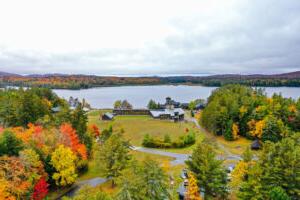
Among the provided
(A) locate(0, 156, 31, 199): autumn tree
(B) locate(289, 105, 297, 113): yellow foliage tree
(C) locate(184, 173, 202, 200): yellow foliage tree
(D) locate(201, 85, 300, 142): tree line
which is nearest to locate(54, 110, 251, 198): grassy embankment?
(D) locate(201, 85, 300, 142): tree line

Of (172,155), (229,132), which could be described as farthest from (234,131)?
(172,155)

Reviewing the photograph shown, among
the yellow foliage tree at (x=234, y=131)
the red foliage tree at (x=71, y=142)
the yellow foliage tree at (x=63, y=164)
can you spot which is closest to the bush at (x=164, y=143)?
the yellow foliage tree at (x=234, y=131)

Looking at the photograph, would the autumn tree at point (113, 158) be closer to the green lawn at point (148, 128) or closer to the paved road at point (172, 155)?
the paved road at point (172, 155)

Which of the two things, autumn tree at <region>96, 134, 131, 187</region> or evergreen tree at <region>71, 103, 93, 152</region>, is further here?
evergreen tree at <region>71, 103, 93, 152</region>

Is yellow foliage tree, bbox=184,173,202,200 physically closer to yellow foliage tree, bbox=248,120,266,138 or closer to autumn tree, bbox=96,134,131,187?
autumn tree, bbox=96,134,131,187

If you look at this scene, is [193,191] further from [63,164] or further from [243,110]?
[243,110]
